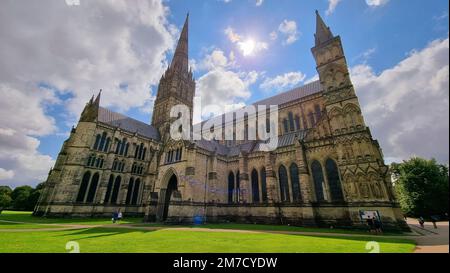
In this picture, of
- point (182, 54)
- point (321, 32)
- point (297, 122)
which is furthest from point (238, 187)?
point (182, 54)

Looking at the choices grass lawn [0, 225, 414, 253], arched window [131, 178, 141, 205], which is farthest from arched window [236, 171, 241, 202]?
arched window [131, 178, 141, 205]

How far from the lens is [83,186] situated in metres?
33.5

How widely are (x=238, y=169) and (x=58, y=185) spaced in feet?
95.6

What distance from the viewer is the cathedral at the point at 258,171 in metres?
19.9

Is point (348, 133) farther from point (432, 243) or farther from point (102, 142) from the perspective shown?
point (102, 142)

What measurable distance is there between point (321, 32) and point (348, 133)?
16440 millimetres

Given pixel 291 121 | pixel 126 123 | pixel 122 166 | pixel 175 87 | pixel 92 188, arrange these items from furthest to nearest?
pixel 175 87 → pixel 126 123 → pixel 122 166 → pixel 92 188 → pixel 291 121

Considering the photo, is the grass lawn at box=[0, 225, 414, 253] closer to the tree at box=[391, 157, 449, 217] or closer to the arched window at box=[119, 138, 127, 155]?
the arched window at box=[119, 138, 127, 155]

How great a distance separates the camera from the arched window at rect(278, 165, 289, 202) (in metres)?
23.9

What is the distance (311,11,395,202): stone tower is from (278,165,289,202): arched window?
6348 mm

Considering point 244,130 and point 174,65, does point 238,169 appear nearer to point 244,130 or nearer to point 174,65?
point 244,130

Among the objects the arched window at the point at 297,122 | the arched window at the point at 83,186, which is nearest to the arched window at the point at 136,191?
the arched window at the point at 83,186

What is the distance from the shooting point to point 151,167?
34031mm
